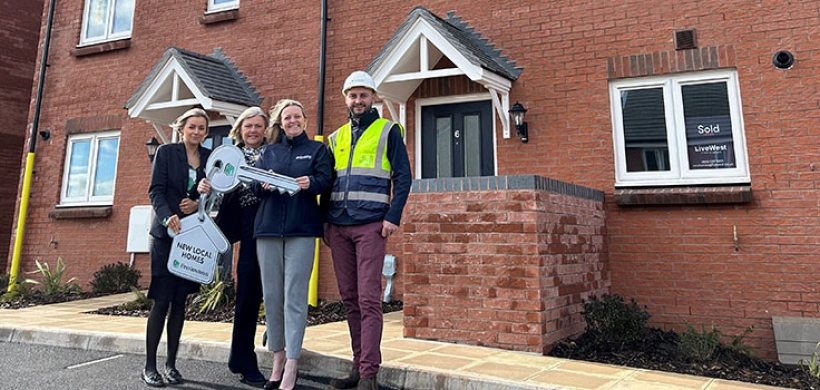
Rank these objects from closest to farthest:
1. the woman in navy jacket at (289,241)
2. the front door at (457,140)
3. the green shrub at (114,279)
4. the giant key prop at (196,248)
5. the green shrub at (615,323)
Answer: the woman in navy jacket at (289,241)
the giant key prop at (196,248)
the green shrub at (615,323)
the front door at (457,140)
the green shrub at (114,279)

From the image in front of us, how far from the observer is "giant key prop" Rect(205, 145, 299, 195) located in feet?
10.6

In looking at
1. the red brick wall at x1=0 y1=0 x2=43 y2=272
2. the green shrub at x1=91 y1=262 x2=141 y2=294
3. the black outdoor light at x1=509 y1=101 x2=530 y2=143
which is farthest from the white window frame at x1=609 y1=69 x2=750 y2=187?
A: the red brick wall at x1=0 y1=0 x2=43 y2=272

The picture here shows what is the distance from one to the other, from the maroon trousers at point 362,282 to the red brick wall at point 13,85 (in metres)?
11.2

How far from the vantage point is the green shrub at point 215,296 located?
21.0ft

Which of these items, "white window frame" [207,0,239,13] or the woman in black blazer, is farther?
"white window frame" [207,0,239,13]

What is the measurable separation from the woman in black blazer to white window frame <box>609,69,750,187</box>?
4760 millimetres

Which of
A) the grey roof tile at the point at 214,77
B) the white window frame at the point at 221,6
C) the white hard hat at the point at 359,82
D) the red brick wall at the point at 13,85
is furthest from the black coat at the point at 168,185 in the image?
the red brick wall at the point at 13,85

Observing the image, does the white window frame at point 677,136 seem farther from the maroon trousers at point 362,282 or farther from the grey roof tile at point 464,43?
the maroon trousers at point 362,282

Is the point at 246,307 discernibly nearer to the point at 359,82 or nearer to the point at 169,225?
the point at 169,225

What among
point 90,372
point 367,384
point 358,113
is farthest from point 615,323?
point 90,372

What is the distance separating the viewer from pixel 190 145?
376 cm

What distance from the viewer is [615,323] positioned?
457 centimetres

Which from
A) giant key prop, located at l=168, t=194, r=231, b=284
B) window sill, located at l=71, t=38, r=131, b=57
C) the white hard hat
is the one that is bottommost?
giant key prop, located at l=168, t=194, r=231, b=284

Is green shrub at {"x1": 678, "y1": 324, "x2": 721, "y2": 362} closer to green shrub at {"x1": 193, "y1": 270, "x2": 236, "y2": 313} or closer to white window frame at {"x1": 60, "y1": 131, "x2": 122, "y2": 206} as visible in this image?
green shrub at {"x1": 193, "y1": 270, "x2": 236, "y2": 313}
